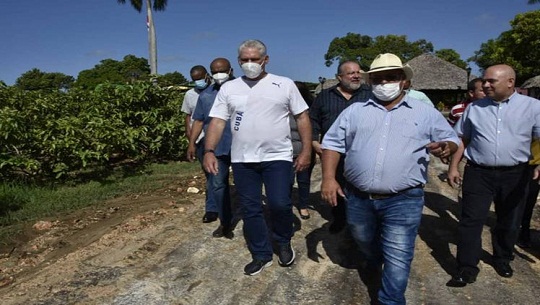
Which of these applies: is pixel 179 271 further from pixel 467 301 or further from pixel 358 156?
pixel 467 301

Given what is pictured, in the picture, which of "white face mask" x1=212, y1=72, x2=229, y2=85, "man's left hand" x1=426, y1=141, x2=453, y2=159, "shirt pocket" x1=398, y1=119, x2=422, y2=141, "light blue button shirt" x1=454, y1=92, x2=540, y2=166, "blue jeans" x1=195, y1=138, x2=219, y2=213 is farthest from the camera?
"blue jeans" x1=195, y1=138, x2=219, y2=213

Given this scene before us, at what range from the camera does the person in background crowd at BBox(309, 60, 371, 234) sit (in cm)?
432

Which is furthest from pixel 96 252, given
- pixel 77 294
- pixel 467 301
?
pixel 467 301

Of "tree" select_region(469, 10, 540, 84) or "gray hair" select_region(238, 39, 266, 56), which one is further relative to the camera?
"tree" select_region(469, 10, 540, 84)

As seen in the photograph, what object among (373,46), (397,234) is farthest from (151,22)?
(373,46)

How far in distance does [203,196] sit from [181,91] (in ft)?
17.0

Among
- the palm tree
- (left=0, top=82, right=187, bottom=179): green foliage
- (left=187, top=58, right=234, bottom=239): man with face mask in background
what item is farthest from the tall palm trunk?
(left=187, top=58, right=234, bottom=239): man with face mask in background

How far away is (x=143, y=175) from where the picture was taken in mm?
7914

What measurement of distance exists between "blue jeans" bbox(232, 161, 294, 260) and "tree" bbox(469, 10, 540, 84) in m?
34.4

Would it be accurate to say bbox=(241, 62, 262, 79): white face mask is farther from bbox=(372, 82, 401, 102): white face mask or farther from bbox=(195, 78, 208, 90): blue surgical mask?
bbox=(195, 78, 208, 90): blue surgical mask

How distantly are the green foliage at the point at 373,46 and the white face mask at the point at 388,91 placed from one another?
6184cm

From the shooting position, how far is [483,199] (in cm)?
347

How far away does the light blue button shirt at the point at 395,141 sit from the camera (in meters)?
2.75

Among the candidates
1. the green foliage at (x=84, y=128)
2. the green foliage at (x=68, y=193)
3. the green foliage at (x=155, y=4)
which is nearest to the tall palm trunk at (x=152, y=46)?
the green foliage at (x=155, y=4)
